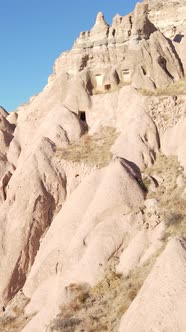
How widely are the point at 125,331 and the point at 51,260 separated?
7.18 meters

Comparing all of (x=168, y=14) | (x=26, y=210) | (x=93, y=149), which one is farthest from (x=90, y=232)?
(x=168, y=14)

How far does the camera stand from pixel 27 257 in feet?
71.8

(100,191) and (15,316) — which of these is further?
(100,191)

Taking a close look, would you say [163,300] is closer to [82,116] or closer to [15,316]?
[15,316]

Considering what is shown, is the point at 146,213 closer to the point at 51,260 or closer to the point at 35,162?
the point at 51,260

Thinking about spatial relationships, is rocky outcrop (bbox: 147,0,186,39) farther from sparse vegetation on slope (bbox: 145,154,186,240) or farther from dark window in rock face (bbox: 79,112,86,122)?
sparse vegetation on slope (bbox: 145,154,186,240)

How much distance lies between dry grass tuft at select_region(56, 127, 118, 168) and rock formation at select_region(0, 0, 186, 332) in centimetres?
10

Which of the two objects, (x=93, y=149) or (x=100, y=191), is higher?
(x=93, y=149)

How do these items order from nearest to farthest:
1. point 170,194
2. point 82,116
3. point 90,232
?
point 90,232, point 170,194, point 82,116

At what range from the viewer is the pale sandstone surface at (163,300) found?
12906 mm

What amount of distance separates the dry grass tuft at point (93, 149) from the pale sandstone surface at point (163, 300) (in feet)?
29.4

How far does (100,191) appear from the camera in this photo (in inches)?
820

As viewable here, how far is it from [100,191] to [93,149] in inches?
179

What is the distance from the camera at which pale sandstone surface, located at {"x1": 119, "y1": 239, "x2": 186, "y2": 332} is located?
42.3 ft
